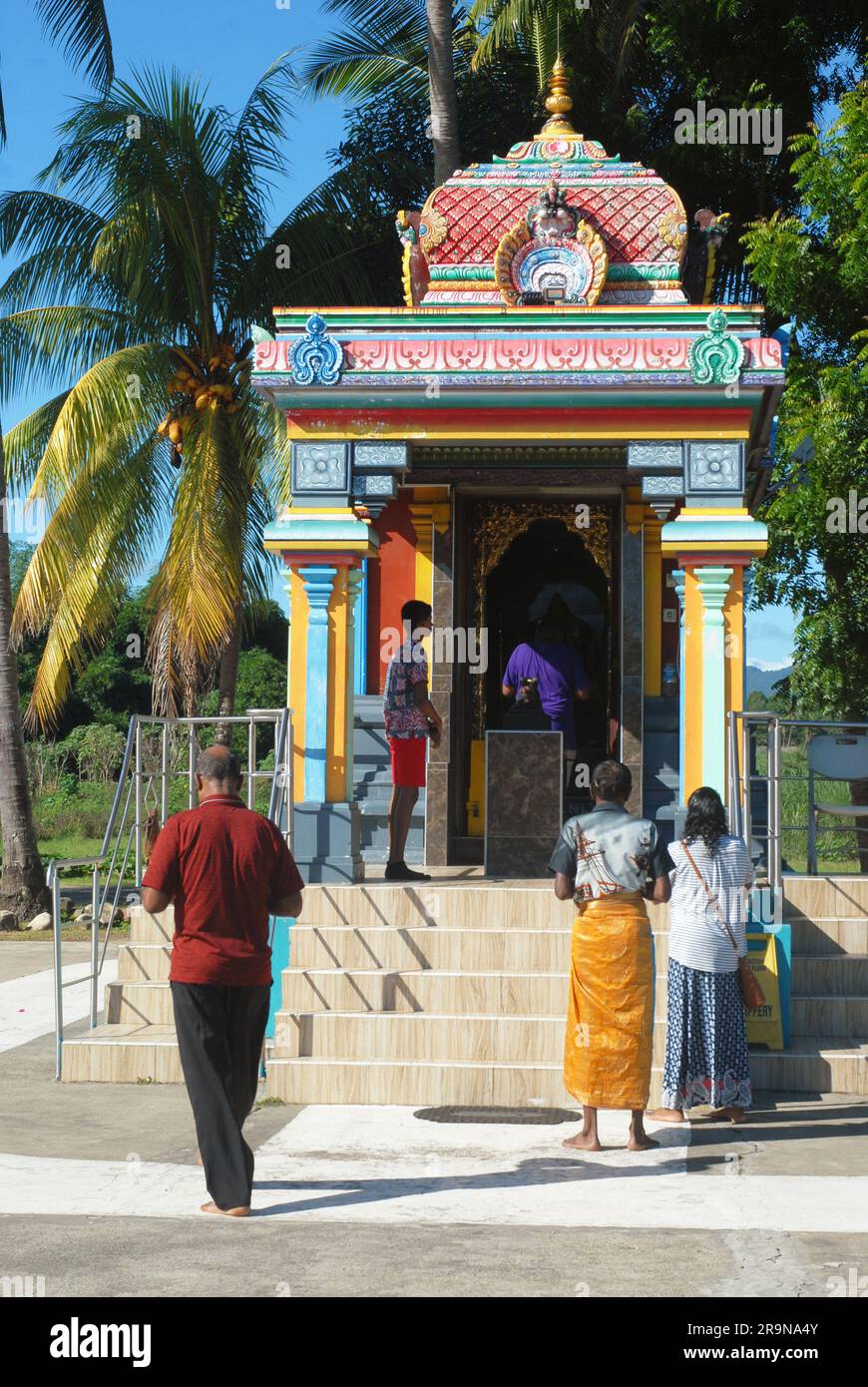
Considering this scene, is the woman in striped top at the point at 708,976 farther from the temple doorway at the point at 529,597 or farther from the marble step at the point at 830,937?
the temple doorway at the point at 529,597

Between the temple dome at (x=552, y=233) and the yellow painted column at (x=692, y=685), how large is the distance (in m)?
2.41

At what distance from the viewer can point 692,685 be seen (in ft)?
34.7

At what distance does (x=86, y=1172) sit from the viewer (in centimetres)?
699

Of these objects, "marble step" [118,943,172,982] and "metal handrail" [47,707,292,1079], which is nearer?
"metal handrail" [47,707,292,1079]

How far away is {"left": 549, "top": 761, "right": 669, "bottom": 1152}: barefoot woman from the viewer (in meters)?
7.33

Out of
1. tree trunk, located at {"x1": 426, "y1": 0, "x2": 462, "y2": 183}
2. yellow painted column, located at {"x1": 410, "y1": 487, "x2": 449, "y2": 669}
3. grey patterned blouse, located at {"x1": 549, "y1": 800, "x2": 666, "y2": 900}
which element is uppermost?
tree trunk, located at {"x1": 426, "y1": 0, "x2": 462, "y2": 183}

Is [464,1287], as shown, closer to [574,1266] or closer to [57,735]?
[574,1266]

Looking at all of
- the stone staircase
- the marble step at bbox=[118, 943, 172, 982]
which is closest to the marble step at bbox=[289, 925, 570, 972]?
the stone staircase

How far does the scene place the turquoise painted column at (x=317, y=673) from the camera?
414 inches

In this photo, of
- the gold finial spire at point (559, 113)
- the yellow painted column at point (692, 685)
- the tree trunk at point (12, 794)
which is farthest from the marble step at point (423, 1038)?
the tree trunk at point (12, 794)

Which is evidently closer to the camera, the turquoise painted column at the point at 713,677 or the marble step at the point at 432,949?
the marble step at the point at 432,949

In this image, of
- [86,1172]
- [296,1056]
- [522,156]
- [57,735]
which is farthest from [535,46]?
[57,735]

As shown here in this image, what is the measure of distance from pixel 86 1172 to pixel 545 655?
5.94 metres

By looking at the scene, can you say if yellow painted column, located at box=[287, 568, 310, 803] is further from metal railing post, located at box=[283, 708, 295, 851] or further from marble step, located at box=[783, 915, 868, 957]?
marble step, located at box=[783, 915, 868, 957]
